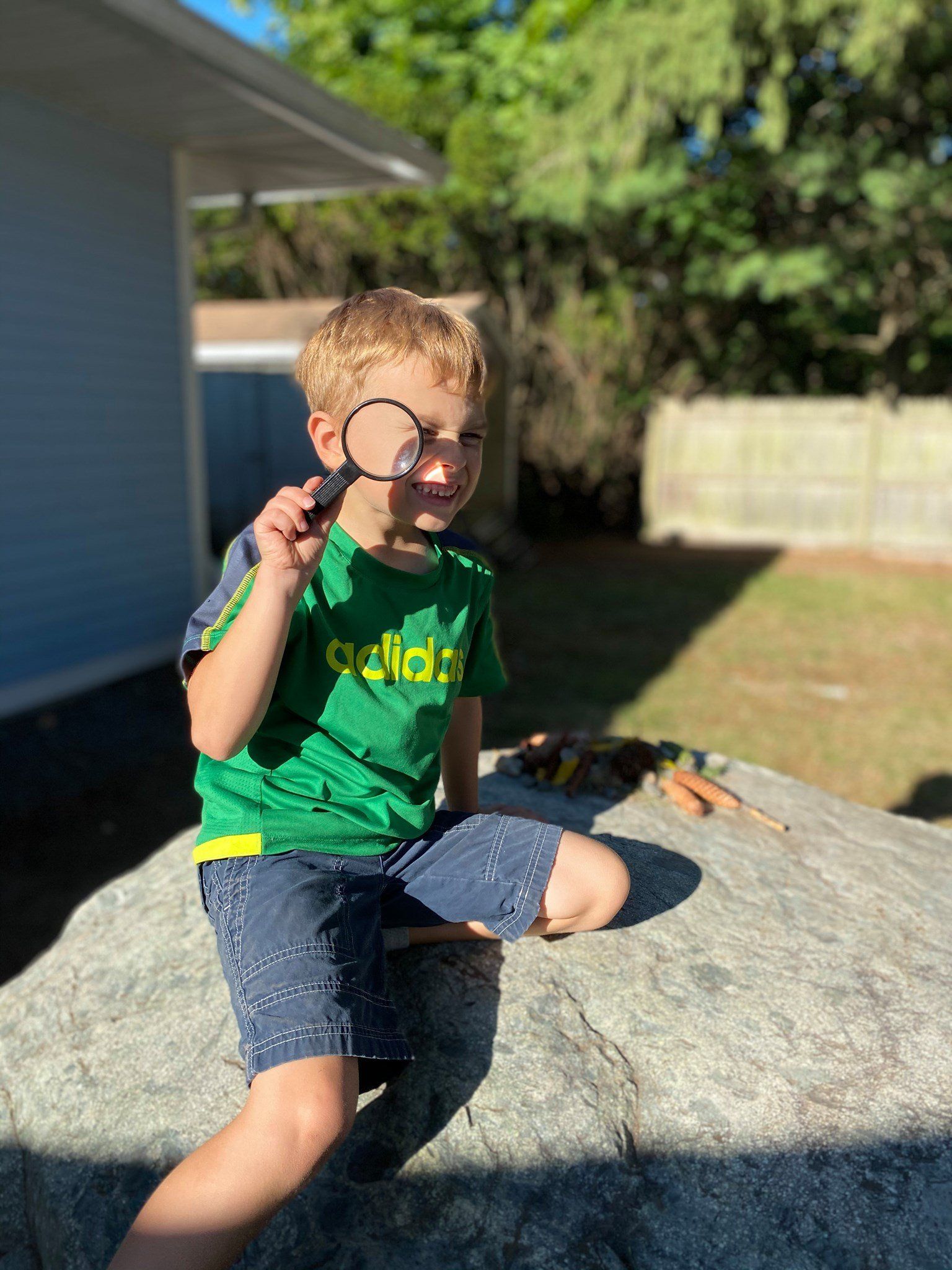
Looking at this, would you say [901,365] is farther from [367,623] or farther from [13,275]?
[367,623]

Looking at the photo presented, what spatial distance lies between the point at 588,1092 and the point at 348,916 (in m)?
0.53

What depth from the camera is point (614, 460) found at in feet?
47.8

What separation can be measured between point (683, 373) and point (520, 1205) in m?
15.7

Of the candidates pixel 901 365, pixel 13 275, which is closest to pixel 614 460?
pixel 901 365

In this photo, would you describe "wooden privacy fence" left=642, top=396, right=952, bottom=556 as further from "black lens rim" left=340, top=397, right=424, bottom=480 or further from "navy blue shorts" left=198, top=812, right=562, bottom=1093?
"black lens rim" left=340, top=397, right=424, bottom=480

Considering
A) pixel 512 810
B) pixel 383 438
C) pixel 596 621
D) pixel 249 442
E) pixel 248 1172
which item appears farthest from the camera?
pixel 249 442

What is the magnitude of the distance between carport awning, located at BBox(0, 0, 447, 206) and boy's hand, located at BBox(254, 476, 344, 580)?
13.2 feet

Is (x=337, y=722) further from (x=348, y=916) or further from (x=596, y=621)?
(x=596, y=621)

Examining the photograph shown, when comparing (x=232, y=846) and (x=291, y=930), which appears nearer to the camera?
(x=291, y=930)

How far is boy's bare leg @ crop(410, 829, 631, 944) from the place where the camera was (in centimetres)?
184

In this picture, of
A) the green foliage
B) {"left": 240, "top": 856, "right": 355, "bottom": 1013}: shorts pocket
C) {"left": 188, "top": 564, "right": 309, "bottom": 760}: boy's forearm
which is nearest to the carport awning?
the green foliage

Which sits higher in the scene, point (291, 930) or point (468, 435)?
point (468, 435)

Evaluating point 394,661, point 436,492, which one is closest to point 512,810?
point 394,661

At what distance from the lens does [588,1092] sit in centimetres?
170
